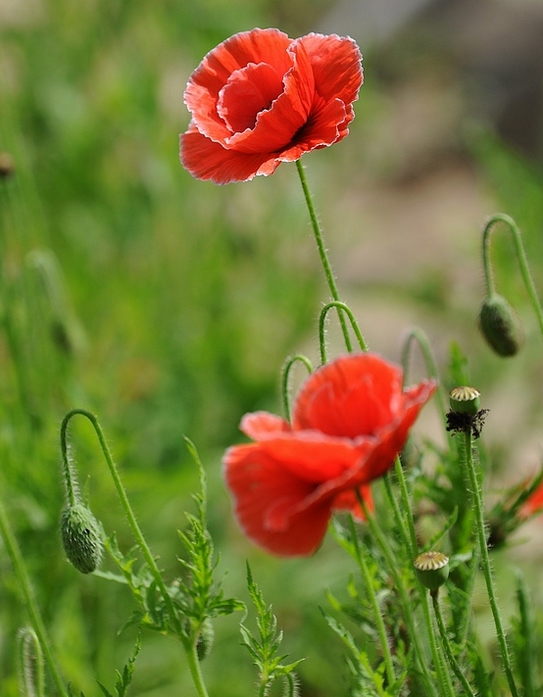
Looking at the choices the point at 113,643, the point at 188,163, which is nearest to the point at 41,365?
the point at 113,643

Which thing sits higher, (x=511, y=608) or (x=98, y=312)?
(x=98, y=312)

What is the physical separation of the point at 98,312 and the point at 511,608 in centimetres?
152

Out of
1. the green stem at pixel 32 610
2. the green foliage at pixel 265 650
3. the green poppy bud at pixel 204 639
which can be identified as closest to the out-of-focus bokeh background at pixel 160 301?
the green stem at pixel 32 610

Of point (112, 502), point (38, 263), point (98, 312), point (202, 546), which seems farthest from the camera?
point (98, 312)

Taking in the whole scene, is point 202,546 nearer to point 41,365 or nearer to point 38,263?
point 38,263

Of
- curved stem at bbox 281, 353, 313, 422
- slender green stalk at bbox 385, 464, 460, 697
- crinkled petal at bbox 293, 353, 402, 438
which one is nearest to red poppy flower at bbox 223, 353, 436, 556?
crinkled petal at bbox 293, 353, 402, 438

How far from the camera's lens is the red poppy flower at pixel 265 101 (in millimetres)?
1254

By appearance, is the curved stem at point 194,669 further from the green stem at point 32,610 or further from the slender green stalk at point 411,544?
the slender green stalk at point 411,544

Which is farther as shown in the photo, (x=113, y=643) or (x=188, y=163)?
(x=113, y=643)

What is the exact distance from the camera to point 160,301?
3445 mm

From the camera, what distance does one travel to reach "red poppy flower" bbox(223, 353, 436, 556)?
1.03 m

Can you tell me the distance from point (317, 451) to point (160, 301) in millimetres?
2474

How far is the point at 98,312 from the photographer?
3.31 m

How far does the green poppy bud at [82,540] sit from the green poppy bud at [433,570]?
1.41ft
